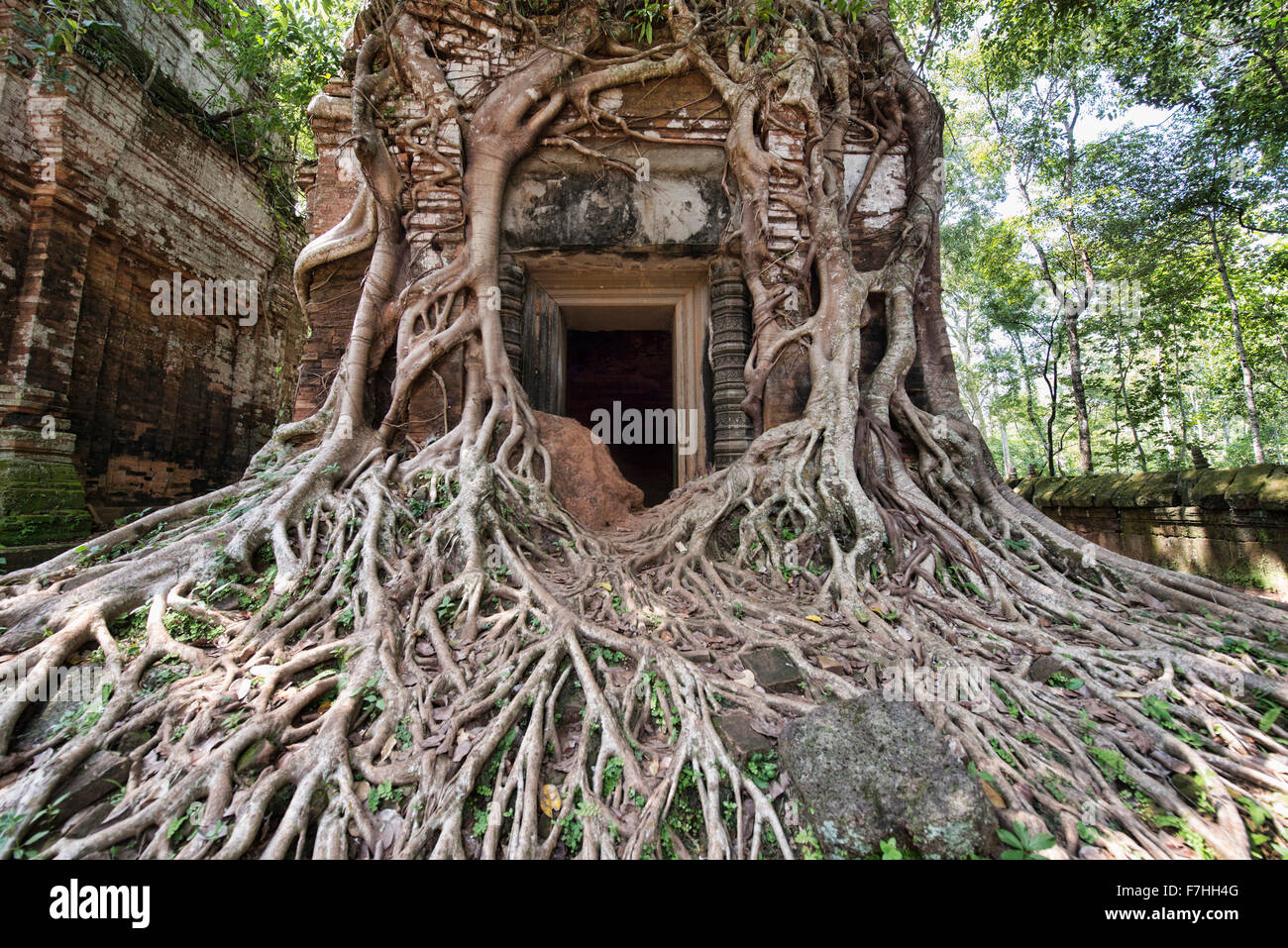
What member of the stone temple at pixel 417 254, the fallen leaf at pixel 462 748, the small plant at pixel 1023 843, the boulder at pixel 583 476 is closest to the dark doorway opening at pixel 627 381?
the stone temple at pixel 417 254

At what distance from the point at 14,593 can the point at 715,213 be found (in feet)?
15.4

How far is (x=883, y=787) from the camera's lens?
136 centimetres

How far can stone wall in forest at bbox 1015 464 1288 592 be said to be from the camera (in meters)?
3.72

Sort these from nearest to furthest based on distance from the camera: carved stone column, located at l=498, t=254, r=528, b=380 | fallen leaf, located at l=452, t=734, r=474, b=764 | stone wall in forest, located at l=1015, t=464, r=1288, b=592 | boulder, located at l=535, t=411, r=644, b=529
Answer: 1. fallen leaf, located at l=452, t=734, r=474, b=764
2. boulder, located at l=535, t=411, r=644, b=529
3. stone wall in forest, located at l=1015, t=464, r=1288, b=592
4. carved stone column, located at l=498, t=254, r=528, b=380

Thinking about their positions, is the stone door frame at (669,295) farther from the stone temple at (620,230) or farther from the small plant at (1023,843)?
the small plant at (1023,843)

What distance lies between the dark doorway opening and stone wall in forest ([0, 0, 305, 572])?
459cm

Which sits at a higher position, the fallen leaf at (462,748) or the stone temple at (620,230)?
the stone temple at (620,230)

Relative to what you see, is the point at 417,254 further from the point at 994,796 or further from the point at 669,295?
the point at 994,796

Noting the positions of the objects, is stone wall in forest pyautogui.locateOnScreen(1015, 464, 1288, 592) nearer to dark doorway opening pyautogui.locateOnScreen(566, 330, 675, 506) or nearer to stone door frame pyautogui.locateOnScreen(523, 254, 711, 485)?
stone door frame pyautogui.locateOnScreen(523, 254, 711, 485)

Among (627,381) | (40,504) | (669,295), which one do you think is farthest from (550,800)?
(627,381)

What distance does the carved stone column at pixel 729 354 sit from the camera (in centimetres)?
390

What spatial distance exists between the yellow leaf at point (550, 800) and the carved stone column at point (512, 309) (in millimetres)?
3086

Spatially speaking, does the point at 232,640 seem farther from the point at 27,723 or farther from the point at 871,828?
the point at 871,828

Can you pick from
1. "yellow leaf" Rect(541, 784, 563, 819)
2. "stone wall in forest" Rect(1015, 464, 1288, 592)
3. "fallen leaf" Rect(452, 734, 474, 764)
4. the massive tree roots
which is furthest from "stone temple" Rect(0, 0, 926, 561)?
"stone wall in forest" Rect(1015, 464, 1288, 592)
